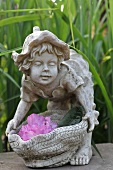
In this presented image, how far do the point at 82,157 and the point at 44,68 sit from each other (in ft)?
0.97

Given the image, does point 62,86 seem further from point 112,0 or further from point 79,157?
point 112,0

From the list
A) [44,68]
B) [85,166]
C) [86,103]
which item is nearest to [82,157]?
[85,166]

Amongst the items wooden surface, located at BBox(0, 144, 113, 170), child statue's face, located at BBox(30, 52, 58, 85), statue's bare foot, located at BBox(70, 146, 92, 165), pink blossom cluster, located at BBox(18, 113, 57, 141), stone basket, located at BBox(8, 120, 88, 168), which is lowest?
wooden surface, located at BBox(0, 144, 113, 170)

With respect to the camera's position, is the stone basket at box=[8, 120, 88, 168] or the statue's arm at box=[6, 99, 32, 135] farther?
the statue's arm at box=[6, 99, 32, 135]

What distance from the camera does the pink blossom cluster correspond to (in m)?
1.16

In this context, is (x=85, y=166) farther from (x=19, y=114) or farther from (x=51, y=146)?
(x=19, y=114)

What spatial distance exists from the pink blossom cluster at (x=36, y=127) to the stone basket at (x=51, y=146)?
2cm

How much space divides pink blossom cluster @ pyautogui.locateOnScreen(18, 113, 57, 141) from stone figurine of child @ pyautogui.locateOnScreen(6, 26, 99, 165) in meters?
0.06

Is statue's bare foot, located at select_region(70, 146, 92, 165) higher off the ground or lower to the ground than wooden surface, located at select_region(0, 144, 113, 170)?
higher

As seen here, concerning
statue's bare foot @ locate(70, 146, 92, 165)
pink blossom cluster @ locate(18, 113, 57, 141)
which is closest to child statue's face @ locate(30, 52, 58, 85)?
pink blossom cluster @ locate(18, 113, 57, 141)

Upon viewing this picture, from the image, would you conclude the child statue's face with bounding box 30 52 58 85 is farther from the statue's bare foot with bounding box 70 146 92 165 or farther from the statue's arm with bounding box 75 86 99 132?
the statue's bare foot with bounding box 70 146 92 165

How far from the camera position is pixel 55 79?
1181 mm

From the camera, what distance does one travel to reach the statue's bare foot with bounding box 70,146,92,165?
1.20 m

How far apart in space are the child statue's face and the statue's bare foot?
0.24 meters
